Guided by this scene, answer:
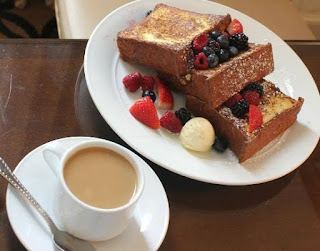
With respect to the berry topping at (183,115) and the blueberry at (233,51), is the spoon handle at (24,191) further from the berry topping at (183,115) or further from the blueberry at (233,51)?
the blueberry at (233,51)

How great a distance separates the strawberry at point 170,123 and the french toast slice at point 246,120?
0.11 m

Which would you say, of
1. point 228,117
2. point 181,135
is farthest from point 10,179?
point 228,117

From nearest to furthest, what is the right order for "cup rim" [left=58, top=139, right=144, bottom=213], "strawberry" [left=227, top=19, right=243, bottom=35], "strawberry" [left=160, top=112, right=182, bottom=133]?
"cup rim" [left=58, top=139, right=144, bottom=213], "strawberry" [left=160, top=112, right=182, bottom=133], "strawberry" [left=227, top=19, right=243, bottom=35]

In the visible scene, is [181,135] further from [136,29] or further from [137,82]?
[136,29]

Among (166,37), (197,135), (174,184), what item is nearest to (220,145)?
(197,135)

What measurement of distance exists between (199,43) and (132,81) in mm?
238

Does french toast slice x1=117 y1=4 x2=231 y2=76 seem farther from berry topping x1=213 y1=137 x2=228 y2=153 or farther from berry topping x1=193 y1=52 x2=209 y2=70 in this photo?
berry topping x1=213 y1=137 x2=228 y2=153

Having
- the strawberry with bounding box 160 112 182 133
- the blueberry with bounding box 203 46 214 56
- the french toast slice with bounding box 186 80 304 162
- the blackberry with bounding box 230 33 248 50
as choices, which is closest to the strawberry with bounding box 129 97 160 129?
the strawberry with bounding box 160 112 182 133

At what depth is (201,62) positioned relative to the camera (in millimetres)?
1396

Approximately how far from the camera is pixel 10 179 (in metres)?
0.90

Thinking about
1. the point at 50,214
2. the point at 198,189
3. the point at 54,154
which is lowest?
the point at 198,189

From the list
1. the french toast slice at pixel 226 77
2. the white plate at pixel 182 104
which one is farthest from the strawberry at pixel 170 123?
the french toast slice at pixel 226 77

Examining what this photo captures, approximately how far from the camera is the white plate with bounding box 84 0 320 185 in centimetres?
115

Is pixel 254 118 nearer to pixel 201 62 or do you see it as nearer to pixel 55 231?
pixel 201 62
